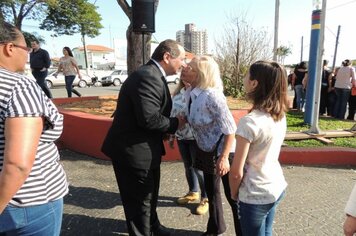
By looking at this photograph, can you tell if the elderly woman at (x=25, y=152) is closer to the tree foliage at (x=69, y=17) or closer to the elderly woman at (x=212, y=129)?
the elderly woman at (x=212, y=129)

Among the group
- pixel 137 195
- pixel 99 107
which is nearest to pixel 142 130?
pixel 137 195

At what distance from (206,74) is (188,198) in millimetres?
1713

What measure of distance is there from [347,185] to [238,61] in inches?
267

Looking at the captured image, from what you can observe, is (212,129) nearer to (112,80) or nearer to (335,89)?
(335,89)

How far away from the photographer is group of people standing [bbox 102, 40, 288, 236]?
203cm

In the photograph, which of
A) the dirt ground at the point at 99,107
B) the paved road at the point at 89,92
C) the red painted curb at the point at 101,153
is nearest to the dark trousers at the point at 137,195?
the red painted curb at the point at 101,153

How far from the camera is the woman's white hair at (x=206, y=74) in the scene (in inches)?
118

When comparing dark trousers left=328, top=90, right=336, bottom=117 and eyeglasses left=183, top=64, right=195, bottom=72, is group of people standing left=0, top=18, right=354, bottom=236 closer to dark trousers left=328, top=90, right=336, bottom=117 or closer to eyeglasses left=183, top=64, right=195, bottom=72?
eyeglasses left=183, top=64, right=195, bottom=72

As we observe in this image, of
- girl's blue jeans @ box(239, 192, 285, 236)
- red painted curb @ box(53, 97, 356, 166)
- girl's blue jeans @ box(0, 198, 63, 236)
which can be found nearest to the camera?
girl's blue jeans @ box(0, 198, 63, 236)

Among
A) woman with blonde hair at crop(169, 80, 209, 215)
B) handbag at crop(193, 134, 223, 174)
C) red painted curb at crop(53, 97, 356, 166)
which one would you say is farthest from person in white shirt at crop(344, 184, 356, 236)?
red painted curb at crop(53, 97, 356, 166)

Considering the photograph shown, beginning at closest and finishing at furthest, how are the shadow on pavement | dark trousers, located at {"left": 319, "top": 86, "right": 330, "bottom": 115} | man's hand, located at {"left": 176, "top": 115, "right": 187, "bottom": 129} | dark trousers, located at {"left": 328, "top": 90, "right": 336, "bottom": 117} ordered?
man's hand, located at {"left": 176, "top": 115, "right": 187, "bottom": 129} < the shadow on pavement < dark trousers, located at {"left": 328, "top": 90, "right": 336, "bottom": 117} < dark trousers, located at {"left": 319, "top": 86, "right": 330, "bottom": 115}

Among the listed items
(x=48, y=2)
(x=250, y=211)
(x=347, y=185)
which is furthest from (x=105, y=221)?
(x=48, y=2)

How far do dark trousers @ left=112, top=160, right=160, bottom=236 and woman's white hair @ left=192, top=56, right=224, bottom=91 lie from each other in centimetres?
97

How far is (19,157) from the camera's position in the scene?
129 centimetres
